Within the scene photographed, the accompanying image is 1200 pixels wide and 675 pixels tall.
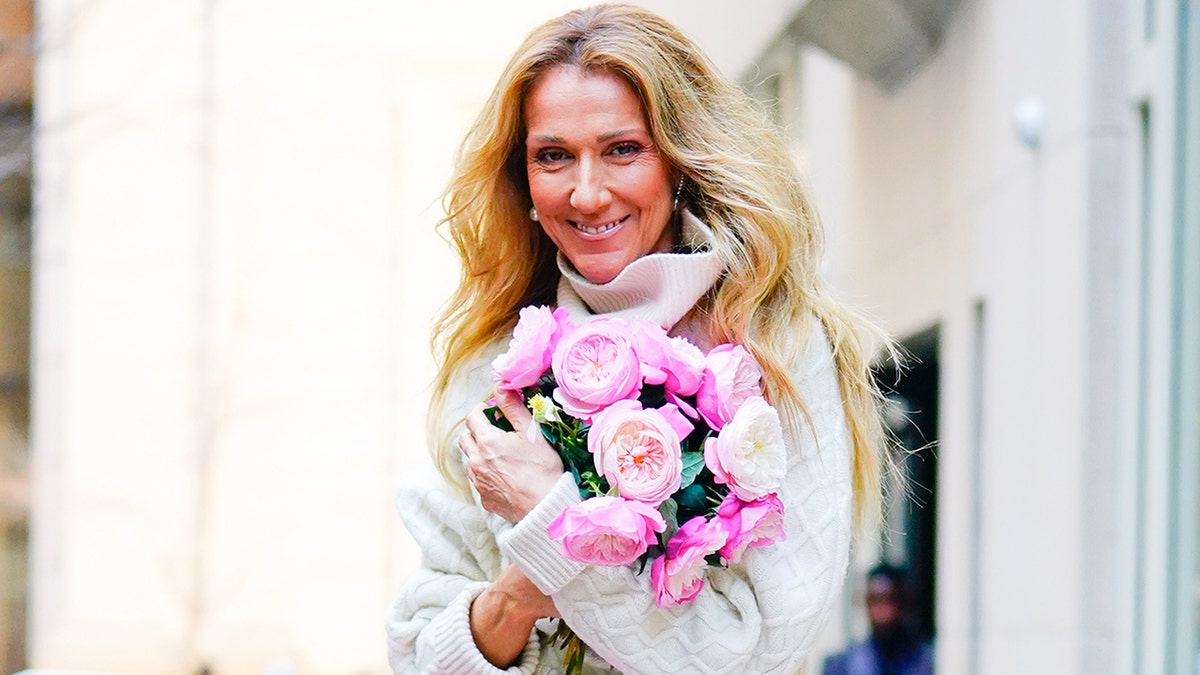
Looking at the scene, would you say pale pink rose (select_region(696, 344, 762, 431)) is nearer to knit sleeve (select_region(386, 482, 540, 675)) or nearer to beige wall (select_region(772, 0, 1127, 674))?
knit sleeve (select_region(386, 482, 540, 675))

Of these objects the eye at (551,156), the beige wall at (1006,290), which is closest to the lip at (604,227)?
the eye at (551,156)

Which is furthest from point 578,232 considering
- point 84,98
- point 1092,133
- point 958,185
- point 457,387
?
point 84,98

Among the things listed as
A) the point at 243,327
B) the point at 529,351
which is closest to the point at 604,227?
the point at 529,351

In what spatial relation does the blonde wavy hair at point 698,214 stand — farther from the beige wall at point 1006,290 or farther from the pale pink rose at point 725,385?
the beige wall at point 1006,290

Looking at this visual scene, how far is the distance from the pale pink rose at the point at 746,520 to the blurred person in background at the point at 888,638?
525 cm

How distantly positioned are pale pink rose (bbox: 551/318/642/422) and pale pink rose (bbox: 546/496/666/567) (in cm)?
13

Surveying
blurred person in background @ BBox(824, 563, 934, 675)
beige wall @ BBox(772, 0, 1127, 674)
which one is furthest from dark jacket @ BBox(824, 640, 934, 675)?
beige wall @ BBox(772, 0, 1127, 674)

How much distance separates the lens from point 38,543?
10.7 meters

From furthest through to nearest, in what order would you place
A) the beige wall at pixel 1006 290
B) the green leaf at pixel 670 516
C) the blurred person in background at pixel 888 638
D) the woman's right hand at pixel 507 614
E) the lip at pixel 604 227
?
1. the blurred person in background at pixel 888 638
2. the beige wall at pixel 1006 290
3. the lip at pixel 604 227
4. the woman's right hand at pixel 507 614
5. the green leaf at pixel 670 516

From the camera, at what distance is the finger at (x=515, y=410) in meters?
2.14

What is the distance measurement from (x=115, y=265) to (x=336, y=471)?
6.65 ft

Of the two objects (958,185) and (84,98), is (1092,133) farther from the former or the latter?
(84,98)

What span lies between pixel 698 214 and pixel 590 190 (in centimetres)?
20

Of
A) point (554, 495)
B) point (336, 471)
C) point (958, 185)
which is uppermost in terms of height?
point (958, 185)
